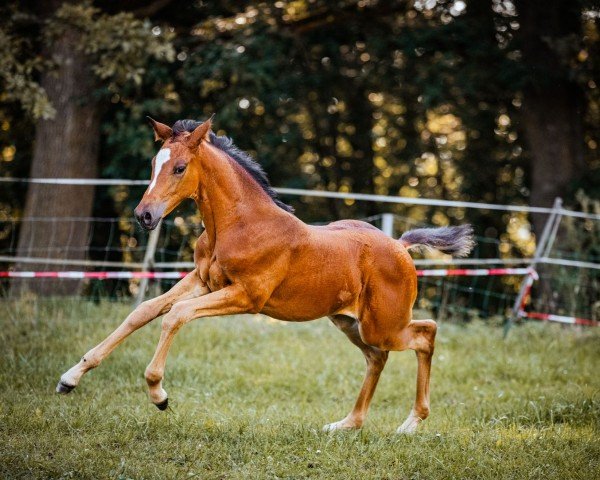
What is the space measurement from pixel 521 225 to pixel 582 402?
13210 millimetres

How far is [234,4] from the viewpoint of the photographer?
641 inches

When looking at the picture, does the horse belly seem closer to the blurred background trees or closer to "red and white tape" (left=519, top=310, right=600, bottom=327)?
"red and white tape" (left=519, top=310, right=600, bottom=327)

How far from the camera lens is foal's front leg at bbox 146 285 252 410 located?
539cm

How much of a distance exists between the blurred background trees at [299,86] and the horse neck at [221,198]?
23.9 feet

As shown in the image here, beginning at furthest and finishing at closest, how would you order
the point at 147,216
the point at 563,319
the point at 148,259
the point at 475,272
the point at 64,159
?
the point at 64,159
the point at 563,319
the point at 475,272
the point at 148,259
the point at 147,216

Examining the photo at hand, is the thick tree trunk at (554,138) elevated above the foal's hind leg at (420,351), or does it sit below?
above

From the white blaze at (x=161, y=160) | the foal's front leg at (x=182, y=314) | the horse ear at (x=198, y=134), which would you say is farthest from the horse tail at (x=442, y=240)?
the white blaze at (x=161, y=160)

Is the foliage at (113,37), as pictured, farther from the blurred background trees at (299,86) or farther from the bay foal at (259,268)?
the bay foal at (259,268)

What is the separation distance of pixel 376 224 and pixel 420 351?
9979 mm

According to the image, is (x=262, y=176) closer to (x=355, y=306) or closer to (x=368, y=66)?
(x=355, y=306)

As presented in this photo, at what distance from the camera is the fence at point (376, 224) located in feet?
35.2

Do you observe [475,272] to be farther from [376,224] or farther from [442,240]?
[376,224]

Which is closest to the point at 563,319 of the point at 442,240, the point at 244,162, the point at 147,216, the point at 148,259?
the point at 442,240

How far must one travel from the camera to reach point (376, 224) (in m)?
16.7
